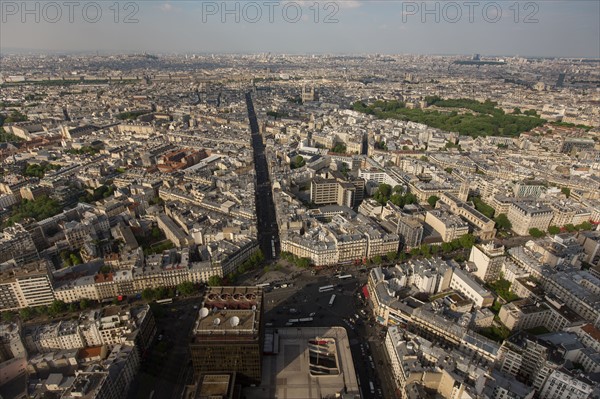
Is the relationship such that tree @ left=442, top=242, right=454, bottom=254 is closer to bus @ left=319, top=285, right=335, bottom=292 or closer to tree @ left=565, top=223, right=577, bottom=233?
bus @ left=319, top=285, right=335, bottom=292

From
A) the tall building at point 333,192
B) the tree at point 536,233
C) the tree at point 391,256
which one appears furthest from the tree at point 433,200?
the tree at point 391,256

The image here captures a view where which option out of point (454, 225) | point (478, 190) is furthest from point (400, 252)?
point (478, 190)

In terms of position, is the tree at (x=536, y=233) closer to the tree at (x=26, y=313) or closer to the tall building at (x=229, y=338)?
the tall building at (x=229, y=338)

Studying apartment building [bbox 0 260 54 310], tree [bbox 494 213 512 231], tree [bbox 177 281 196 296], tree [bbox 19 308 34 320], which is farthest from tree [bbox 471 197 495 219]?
tree [bbox 19 308 34 320]

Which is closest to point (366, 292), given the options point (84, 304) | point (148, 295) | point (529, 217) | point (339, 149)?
point (148, 295)

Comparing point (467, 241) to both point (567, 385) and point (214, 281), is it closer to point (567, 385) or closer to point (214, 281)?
point (567, 385)

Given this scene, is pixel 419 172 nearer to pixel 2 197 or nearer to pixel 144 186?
pixel 144 186

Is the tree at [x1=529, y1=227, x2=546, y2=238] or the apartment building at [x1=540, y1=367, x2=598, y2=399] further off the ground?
the tree at [x1=529, y1=227, x2=546, y2=238]
